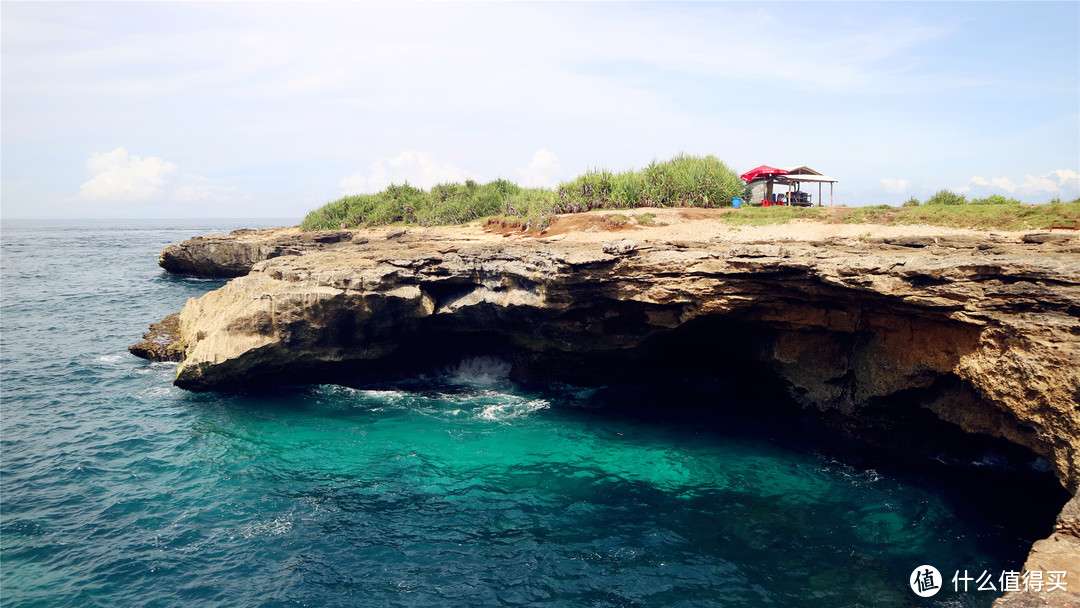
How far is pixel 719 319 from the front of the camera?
16.6 metres

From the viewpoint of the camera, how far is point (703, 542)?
1135 centimetres

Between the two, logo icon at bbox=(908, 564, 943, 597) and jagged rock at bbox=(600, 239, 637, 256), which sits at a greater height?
jagged rock at bbox=(600, 239, 637, 256)

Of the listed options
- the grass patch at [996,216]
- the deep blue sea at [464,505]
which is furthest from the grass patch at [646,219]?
the grass patch at [996,216]

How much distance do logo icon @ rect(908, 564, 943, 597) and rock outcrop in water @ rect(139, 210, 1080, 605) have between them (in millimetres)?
2815

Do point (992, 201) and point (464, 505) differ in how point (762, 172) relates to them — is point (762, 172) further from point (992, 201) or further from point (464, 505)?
point (464, 505)

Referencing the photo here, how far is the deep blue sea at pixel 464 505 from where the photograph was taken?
33.7 feet

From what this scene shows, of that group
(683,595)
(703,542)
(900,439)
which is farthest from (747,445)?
(683,595)

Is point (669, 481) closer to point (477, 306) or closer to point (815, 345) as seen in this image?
point (815, 345)

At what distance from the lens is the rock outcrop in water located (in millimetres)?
10738

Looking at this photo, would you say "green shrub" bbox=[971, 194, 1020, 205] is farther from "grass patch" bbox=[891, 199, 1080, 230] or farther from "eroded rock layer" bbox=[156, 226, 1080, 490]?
"eroded rock layer" bbox=[156, 226, 1080, 490]

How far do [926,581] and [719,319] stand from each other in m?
7.95

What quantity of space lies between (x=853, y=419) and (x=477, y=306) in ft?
36.2

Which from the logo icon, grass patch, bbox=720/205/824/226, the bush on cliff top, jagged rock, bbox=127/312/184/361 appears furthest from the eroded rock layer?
the bush on cliff top

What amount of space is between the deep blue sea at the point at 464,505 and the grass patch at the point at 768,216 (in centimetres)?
575
